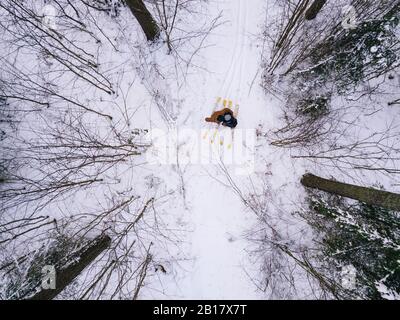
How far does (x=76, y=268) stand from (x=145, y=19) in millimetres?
6192

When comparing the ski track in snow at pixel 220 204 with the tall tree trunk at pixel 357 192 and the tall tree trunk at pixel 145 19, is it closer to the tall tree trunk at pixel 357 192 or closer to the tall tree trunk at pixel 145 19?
the tall tree trunk at pixel 145 19

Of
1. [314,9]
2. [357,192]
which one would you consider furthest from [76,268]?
[314,9]

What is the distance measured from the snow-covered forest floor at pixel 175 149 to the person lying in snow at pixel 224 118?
0.84 feet

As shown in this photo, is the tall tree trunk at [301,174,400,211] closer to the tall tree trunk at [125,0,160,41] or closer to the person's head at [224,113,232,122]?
the person's head at [224,113,232,122]

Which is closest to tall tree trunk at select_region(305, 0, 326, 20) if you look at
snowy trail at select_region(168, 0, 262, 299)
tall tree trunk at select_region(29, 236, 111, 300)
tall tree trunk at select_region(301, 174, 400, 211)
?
snowy trail at select_region(168, 0, 262, 299)

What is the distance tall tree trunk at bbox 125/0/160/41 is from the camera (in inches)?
312

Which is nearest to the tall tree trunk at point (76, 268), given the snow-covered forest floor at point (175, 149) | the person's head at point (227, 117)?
the snow-covered forest floor at point (175, 149)

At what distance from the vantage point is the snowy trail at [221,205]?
8.70 meters

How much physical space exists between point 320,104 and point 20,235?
849 centimetres

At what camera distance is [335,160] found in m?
8.84

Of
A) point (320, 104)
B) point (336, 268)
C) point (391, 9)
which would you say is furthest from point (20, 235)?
point (391, 9)

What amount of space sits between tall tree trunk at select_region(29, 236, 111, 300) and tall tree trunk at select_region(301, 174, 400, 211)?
5397 mm
